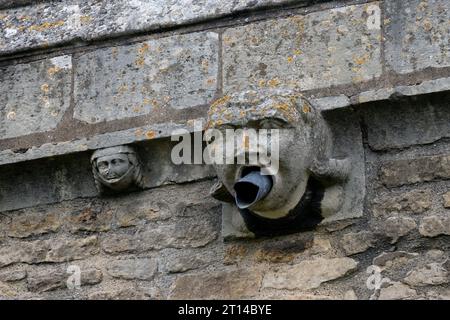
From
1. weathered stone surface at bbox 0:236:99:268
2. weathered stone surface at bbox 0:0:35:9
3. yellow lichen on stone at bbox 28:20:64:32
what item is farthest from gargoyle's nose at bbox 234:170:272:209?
weathered stone surface at bbox 0:0:35:9

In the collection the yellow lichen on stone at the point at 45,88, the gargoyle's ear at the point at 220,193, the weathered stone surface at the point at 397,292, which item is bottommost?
the weathered stone surface at the point at 397,292

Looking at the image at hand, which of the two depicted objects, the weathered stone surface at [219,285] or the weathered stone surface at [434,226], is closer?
the weathered stone surface at [434,226]

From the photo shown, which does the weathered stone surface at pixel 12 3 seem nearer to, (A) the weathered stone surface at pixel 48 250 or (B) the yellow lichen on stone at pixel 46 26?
(B) the yellow lichen on stone at pixel 46 26

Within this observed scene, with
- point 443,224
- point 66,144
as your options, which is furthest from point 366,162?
point 66,144

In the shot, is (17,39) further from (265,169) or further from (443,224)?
(443,224)

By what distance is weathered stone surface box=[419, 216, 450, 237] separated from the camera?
207 inches

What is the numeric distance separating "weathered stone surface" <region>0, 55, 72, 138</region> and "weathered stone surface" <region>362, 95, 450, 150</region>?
44.1 inches

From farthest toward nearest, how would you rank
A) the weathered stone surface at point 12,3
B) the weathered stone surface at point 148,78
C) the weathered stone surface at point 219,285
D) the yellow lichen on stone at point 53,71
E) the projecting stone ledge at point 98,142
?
the weathered stone surface at point 12,3 < the yellow lichen on stone at point 53,71 < the weathered stone surface at point 148,78 < the projecting stone ledge at point 98,142 < the weathered stone surface at point 219,285

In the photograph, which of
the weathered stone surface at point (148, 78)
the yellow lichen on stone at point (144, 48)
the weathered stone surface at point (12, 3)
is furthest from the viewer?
the weathered stone surface at point (12, 3)

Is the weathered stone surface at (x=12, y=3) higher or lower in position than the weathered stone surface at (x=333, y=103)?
higher

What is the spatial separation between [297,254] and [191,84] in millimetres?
731

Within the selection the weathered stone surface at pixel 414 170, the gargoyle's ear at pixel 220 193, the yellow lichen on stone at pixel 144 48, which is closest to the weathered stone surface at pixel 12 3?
the yellow lichen on stone at pixel 144 48

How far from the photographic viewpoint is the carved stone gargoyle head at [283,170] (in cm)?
525

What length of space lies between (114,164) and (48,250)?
392mm
